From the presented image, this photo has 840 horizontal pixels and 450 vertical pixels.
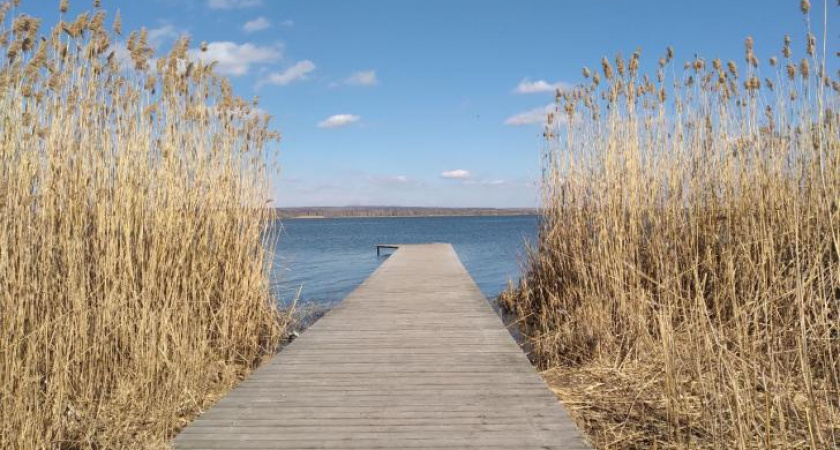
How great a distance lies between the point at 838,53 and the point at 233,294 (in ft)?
12.1

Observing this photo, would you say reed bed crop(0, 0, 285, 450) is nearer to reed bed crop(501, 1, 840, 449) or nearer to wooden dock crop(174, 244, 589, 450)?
wooden dock crop(174, 244, 589, 450)

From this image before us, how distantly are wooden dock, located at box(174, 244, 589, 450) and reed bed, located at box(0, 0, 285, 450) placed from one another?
0.37m

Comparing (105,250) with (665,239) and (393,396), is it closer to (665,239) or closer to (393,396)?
(393,396)

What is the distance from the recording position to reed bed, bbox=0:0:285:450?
232 centimetres

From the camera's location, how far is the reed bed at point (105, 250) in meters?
2.32

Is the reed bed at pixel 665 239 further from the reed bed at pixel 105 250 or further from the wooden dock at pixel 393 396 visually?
the reed bed at pixel 105 250

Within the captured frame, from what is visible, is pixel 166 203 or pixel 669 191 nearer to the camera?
pixel 166 203

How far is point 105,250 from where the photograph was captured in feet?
9.41

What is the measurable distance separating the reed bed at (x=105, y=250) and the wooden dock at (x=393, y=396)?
1.21 feet

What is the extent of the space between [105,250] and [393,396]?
154cm

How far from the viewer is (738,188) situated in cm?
371

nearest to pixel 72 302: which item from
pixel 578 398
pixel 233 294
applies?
pixel 233 294

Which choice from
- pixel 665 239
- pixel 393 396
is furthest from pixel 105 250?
pixel 665 239

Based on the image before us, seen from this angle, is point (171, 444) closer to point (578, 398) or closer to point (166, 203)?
point (166, 203)
